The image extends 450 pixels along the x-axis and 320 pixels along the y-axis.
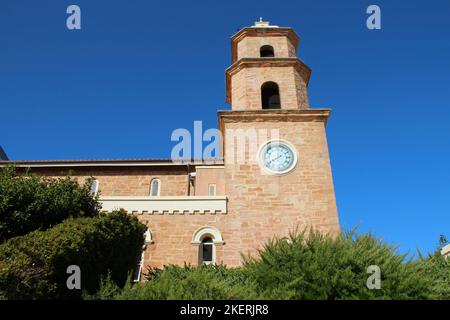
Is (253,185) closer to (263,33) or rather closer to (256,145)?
(256,145)

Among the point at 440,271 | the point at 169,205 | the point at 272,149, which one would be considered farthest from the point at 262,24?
the point at 440,271

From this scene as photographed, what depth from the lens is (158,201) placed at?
1495 cm

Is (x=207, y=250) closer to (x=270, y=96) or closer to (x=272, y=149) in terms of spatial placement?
(x=272, y=149)

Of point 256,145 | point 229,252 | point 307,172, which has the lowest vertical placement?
point 229,252

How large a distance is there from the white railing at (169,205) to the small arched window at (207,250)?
121cm

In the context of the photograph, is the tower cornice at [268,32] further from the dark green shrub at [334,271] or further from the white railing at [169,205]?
the dark green shrub at [334,271]

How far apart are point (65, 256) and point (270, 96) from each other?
44.0 ft

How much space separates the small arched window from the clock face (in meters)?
4.17

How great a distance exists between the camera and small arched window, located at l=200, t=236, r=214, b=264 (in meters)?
14.0

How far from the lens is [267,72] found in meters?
17.7

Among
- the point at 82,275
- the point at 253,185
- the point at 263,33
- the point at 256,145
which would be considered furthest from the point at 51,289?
the point at 263,33

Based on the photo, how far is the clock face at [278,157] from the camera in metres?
15.5

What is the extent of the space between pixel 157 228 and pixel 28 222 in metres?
5.18
